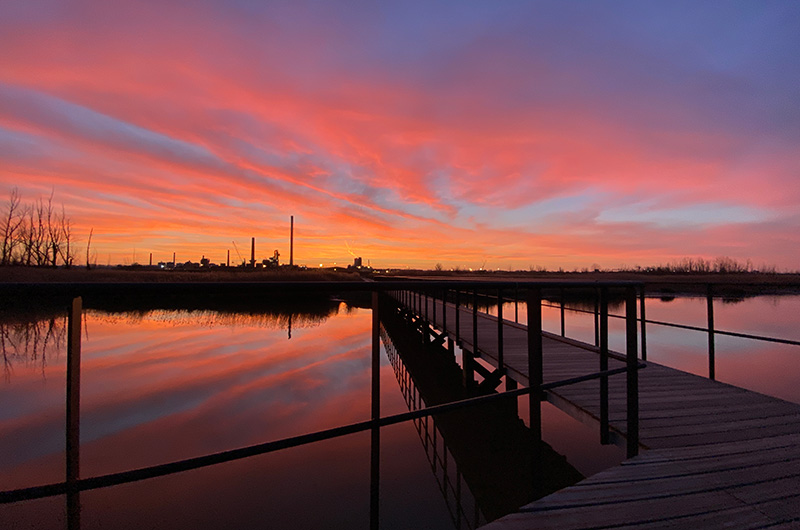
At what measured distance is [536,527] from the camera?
5.57ft

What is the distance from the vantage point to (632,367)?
2.53 m

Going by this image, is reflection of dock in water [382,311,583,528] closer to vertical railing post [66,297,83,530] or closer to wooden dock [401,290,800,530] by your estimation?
wooden dock [401,290,800,530]

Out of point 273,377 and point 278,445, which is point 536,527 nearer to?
point 278,445

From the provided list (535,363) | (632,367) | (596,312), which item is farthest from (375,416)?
(596,312)

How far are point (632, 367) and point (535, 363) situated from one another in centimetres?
86

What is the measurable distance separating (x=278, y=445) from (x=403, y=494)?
410 centimetres

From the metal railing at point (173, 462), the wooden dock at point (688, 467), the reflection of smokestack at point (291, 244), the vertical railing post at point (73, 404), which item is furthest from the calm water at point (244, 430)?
the reflection of smokestack at point (291, 244)

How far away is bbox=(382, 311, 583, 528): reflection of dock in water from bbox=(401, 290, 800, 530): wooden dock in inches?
17.6

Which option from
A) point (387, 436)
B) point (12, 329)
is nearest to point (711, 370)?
point (387, 436)

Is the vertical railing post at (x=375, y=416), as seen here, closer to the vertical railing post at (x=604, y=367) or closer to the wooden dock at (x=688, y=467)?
the wooden dock at (x=688, y=467)

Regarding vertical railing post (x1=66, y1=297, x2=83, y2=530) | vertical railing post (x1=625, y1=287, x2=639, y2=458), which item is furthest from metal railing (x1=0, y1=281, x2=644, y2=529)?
vertical railing post (x1=625, y1=287, x2=639, y2=458)

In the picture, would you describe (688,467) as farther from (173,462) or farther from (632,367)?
(173,462)

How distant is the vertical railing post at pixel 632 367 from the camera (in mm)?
2480

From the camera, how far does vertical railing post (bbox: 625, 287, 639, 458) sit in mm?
2480
